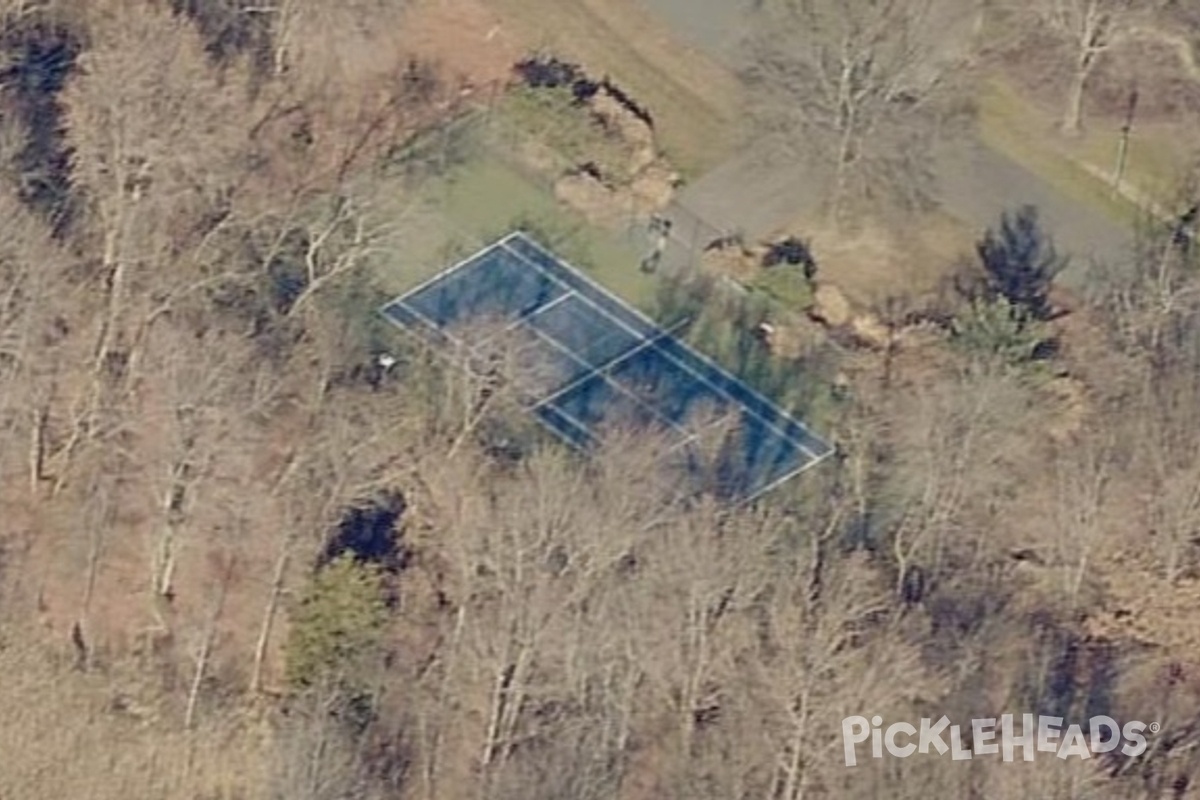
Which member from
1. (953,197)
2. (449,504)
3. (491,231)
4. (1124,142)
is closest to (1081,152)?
(1124,142)

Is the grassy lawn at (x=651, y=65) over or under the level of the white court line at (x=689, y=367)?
over

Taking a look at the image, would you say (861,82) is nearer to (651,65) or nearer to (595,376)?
(651,65)

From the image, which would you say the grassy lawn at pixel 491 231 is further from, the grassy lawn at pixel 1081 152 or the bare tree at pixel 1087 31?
the bare tree at pixel 1087 31

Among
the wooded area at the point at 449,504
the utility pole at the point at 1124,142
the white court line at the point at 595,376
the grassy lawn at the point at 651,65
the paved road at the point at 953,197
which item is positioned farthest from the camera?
the utility pole at the point at 1124,142

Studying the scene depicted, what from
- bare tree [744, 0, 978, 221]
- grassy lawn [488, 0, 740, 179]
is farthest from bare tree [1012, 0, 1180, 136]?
grassy lawn [488, 0, 740, 179]

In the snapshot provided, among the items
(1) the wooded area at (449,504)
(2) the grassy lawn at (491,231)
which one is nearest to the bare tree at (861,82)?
(1) the wooded area at (449,504)

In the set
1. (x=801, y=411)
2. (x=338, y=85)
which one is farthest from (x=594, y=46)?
(x=801, y=411)

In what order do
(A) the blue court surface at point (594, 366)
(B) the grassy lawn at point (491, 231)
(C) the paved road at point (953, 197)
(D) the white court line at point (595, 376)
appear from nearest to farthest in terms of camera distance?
(A) the blue court surface at point (594, 366) → (D) the white court line at point (595, 376) → (B) the grassy lawn at point (491, 231) → (C) the paved road at point (953, 197)
